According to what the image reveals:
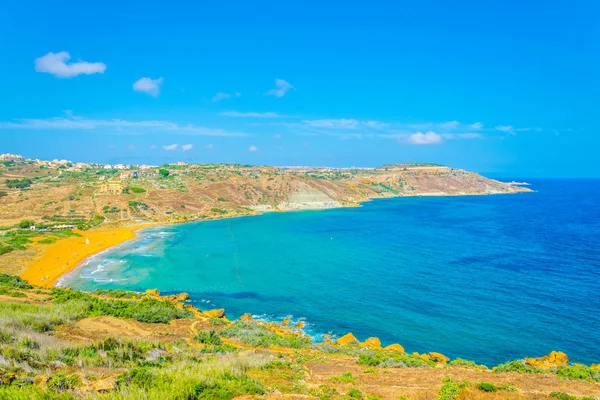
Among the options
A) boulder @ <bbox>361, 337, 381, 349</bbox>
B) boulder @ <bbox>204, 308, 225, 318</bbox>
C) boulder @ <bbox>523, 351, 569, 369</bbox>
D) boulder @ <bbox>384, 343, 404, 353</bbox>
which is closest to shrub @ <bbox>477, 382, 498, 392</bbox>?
boulder @ <bbox>384, 343, 404, 353</bbox>

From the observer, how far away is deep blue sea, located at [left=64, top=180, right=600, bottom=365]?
1148 inches

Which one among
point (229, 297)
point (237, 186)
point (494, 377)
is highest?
point (237, 186)

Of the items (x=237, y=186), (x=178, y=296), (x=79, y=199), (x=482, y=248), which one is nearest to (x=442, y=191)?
(x=237, y=186)

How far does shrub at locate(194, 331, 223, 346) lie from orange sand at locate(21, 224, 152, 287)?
88.7ft

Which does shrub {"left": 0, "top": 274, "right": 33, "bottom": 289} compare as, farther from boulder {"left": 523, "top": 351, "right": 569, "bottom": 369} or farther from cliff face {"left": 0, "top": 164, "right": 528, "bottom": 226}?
cliff face {"left": 0, "top": 164, "right": 528, "bottom": 226}

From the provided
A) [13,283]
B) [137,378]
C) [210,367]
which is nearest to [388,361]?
[210,367]

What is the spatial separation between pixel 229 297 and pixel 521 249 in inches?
1840

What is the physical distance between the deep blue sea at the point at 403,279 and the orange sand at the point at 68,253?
2.33 metres

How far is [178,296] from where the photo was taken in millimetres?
36625

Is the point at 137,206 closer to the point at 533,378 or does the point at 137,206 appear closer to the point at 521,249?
the point at 521,249

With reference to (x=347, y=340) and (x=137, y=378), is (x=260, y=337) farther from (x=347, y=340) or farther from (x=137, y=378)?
(x=137, y=378)

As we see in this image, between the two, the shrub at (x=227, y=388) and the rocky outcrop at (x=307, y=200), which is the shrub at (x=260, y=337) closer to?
the shrub at (x=227, y=388)

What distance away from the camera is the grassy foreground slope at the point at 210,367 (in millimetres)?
12352

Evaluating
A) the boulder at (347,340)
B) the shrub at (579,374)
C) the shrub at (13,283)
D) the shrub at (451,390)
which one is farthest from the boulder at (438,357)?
the shrub at (13,283)
